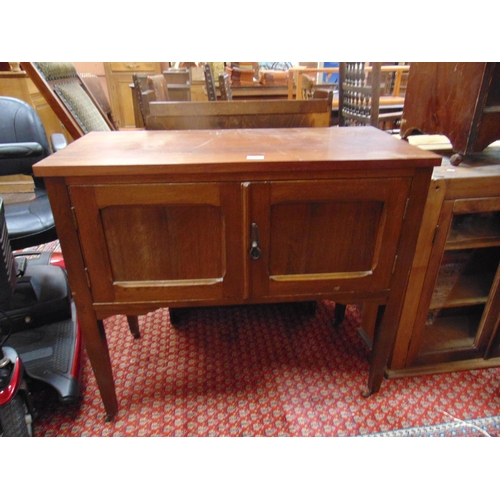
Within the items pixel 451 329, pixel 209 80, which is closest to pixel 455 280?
pixel 451 329

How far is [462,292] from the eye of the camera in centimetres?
131

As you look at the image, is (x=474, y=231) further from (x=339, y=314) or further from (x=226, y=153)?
(x=226, y=153)

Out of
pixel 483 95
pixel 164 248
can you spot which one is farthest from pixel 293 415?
pixel 483 95

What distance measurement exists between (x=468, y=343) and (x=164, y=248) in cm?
118

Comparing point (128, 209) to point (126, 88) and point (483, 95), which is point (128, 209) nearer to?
point (483, 95)

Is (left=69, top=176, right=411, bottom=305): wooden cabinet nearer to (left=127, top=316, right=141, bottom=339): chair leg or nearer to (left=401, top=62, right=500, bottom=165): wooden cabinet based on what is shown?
(left=401, top=62, right=500, bottom=165): wooden cabinet

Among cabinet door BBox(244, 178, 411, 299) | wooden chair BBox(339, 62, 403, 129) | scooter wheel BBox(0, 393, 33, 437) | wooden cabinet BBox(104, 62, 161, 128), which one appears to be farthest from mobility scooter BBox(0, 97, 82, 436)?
wooden cabinet BBox(104, 62, 161, 128)

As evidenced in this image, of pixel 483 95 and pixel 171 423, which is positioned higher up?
pixel 483 95

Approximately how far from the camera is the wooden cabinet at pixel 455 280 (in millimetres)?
1067

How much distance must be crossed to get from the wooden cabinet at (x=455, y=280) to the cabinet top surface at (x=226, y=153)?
239 millimetres

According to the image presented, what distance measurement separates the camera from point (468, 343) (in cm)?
137

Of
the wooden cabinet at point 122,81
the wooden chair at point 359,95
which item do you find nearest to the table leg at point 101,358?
the wooden chair at point 359,95

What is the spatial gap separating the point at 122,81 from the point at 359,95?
13.2ft

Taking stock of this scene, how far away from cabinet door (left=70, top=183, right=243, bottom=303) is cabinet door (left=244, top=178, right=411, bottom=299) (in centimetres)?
6
